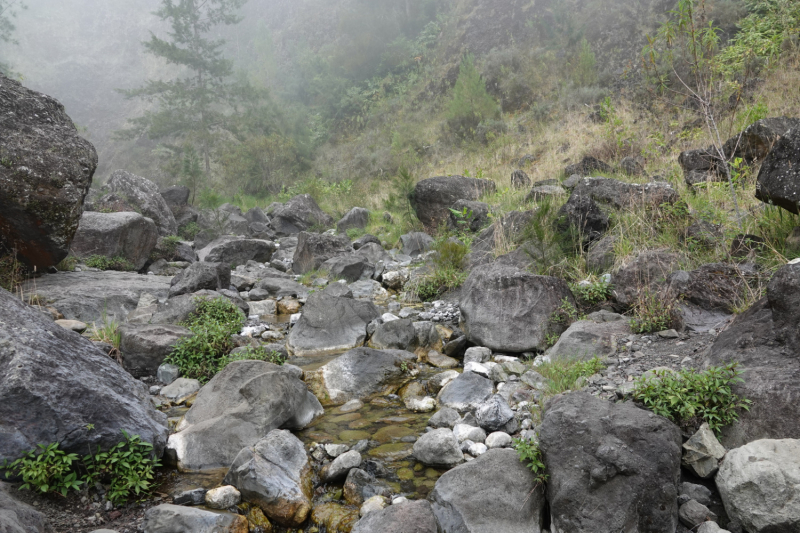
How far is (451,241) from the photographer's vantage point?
8328mm

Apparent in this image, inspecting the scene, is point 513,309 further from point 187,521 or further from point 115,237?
point 115,237

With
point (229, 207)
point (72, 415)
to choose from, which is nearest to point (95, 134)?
point (229, 207)

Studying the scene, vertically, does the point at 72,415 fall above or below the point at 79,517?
above

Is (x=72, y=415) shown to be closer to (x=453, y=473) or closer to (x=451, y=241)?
(x=453, y=473)

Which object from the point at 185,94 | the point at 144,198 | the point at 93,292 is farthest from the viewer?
the point at 185,94

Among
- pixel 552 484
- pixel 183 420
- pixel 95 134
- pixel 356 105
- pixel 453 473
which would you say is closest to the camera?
pixel 552 484

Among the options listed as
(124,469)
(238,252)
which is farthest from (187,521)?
(238,252)

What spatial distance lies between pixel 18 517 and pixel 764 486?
3.64 meters

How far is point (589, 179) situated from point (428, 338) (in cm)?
406

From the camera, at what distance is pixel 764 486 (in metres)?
2.35

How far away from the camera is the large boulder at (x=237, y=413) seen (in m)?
3.54

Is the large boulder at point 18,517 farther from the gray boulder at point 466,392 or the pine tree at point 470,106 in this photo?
the pine tree at point 470,106

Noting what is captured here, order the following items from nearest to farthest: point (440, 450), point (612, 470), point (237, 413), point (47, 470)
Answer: point (612, 470) → point (47, 470) → point (440, 450) → point (237, 413)

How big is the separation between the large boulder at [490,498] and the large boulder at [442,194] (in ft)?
27.5
